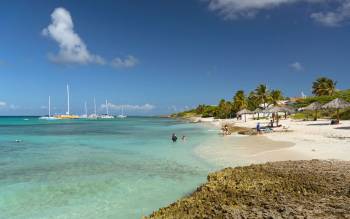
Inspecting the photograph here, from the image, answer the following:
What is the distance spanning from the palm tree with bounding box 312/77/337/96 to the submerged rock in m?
81.1

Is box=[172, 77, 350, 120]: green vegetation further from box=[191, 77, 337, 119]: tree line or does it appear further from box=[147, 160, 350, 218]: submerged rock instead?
box=[147, 160, 350, 218]: submerged rock

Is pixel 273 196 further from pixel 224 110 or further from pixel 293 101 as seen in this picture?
pixel 224 110

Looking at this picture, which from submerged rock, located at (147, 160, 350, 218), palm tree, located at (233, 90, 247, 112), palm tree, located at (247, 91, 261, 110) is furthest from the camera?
palm tree, located at (233, 90, 247, 112)

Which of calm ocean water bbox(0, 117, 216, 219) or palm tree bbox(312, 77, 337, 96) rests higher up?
palm tree bbox(312, 77, 337, 96)

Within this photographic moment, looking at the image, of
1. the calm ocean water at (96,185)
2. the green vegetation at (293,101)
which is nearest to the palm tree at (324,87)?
the green vegetation at (293,101)

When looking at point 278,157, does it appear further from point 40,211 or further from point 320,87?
point 320,87

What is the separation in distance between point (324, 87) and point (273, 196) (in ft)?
286

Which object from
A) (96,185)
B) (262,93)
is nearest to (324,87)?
(262,93)

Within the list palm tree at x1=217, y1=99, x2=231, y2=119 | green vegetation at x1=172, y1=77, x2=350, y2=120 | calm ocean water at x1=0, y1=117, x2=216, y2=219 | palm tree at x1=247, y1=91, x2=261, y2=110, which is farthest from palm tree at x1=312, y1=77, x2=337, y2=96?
calm ocean water at x1=0, y1=117, x2=216, y2=219

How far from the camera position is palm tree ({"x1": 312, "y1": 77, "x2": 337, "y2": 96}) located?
90.2 m

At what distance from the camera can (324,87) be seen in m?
90.8

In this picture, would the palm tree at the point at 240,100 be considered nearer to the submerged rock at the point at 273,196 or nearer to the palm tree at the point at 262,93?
the palm tree at the point at 262,93

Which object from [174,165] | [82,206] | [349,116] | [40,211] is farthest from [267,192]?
[349,116]

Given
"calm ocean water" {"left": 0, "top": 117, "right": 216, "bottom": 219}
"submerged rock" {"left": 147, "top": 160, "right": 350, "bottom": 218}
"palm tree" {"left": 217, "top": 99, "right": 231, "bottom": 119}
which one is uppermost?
"palm tree" {"left": 217, "top": 99, "right": 231, "bottom": 119}
